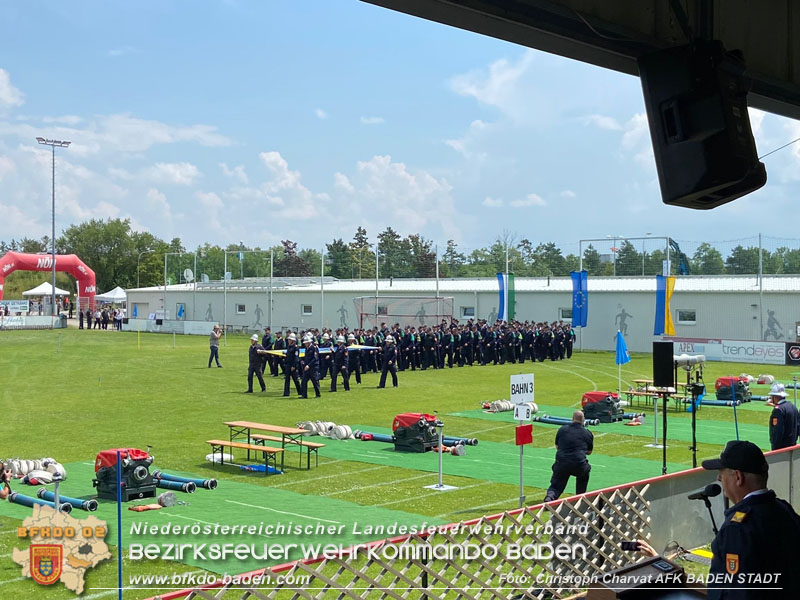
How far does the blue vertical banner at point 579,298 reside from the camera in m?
42.1

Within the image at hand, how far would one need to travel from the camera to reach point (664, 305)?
40.1 m

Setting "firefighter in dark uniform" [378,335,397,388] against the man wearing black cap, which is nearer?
the man wearing black cap

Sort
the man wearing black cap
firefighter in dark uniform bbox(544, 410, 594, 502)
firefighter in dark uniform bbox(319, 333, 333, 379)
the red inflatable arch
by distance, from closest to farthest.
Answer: the man wearing black cap → firefighter in dark uniform bbox(544, 410, 594, 502) → firefighter in dark uniform bbox(319, 333, 333, 379) → the red inflatable arch

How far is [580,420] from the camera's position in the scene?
11.4 metres

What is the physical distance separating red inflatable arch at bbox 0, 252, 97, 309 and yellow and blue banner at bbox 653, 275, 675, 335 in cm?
4169

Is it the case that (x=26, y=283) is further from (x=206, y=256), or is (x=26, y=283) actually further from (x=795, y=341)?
(x=795, y=341)

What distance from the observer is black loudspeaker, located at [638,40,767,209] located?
4992 mm

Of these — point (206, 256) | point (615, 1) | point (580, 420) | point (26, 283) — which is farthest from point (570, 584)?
point (26, 283)

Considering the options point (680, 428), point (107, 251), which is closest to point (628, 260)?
point (680, 428)

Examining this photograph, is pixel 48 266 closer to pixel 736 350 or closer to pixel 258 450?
pixel 736 350

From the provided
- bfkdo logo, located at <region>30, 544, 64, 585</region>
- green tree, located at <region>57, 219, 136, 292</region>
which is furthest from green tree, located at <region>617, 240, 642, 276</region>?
green tree, located at <region>57, 219, 136, 292</region>

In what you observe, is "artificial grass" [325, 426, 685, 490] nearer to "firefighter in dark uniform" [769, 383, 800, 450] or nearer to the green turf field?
the green turf field

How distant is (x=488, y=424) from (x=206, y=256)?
153 ft

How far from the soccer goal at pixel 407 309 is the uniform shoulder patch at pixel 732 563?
3834cm
